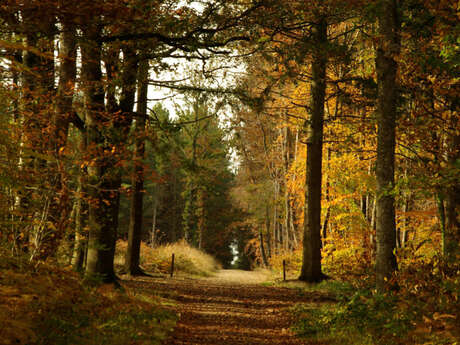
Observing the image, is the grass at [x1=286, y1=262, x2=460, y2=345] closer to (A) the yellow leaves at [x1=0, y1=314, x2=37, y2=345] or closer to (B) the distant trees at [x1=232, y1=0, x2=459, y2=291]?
(B) the distant trees at [x1=232, y1=0, x2=459, y2=291]

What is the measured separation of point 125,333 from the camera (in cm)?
605

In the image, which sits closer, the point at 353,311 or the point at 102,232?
the point at 353,311

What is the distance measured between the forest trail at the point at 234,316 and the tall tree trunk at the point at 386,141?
2.25 m

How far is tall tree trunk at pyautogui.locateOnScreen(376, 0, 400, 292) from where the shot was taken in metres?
8.11

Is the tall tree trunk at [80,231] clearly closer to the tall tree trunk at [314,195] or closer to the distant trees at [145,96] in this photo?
the distant trees at [145,96]

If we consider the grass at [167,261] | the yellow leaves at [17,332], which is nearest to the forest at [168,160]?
the yellow leaves at [17,332]

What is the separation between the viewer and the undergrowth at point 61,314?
4.68m

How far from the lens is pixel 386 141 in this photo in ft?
27.4

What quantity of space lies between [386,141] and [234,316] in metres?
4.80

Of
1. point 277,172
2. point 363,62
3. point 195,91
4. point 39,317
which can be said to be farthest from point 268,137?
point 39,317

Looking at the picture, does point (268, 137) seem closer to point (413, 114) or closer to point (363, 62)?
point (363, 62)

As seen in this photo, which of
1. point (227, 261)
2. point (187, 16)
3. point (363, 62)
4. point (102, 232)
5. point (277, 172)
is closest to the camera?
point (187, 16)

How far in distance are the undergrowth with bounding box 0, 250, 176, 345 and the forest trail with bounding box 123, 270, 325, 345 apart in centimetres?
58

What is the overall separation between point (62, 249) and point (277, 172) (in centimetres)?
2539
